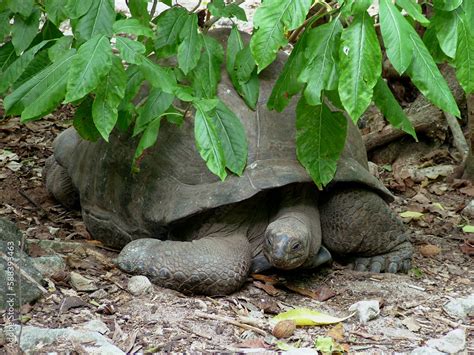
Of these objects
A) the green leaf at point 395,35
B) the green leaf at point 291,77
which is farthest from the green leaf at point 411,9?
the green leaf at point 291,77

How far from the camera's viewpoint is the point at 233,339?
314 cm

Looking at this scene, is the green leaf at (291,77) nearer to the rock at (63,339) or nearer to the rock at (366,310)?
the rock at (366,310)

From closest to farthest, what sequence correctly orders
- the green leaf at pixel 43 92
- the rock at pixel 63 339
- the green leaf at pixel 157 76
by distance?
the rock at pixel 63 339 → the green leaf at pixel 43 92 → the green leaf at pixel 157 76

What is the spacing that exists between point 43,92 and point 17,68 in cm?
52

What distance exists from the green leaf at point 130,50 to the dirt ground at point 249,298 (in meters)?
1.04

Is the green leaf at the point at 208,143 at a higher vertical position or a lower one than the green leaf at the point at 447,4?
lower

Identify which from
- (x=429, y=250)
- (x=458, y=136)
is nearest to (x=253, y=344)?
(x=429, y=250)

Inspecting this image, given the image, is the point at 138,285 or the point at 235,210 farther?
the point at 235,210

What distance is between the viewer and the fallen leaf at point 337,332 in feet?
10.6

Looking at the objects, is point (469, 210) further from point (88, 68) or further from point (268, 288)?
point (88, 68)

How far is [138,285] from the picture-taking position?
11.7 feet

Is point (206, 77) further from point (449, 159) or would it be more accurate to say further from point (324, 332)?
point (449, 159)

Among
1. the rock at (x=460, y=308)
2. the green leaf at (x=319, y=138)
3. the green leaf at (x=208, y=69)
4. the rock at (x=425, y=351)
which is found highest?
the green leaf at (x=208, y=69)

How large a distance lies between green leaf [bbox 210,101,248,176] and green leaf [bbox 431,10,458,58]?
3.32ft
